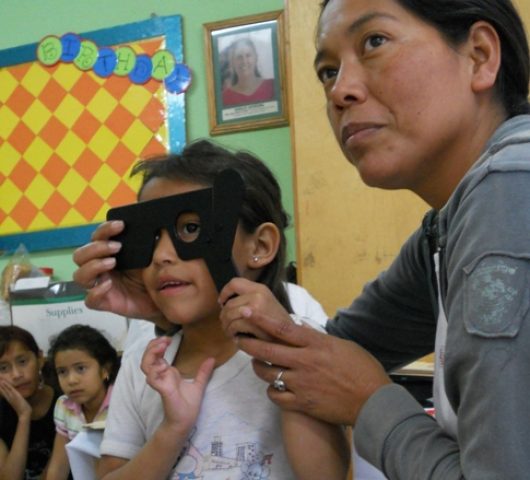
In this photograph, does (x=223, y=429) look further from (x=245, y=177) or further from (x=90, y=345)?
(x=90, y=345)

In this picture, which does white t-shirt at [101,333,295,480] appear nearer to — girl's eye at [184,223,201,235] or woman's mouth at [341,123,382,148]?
girl's eye at [184,223,201,235]

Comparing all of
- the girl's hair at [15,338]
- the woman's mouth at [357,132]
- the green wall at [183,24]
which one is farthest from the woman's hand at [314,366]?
the girl's hair at [15,338]

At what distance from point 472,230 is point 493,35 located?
29cm

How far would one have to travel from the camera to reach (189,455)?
0.79 meters

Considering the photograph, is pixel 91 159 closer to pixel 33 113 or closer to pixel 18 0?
pixel 33 113

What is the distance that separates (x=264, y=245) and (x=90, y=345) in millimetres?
1272

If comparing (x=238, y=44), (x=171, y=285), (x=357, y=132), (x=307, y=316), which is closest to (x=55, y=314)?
(x=238, y=44)

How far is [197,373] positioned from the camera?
822mm

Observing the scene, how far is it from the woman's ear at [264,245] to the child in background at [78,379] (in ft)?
4.09

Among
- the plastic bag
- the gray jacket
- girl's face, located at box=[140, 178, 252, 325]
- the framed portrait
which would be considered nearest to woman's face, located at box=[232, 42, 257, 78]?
the framed portrait

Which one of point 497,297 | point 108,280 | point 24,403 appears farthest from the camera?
point 24,403

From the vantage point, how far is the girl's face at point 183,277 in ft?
2.52

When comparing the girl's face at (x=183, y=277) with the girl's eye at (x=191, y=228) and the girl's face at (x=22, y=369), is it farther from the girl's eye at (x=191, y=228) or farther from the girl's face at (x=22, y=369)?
the girl's face at (x=22, y=369)

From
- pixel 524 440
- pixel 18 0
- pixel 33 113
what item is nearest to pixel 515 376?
pixel 524 440
